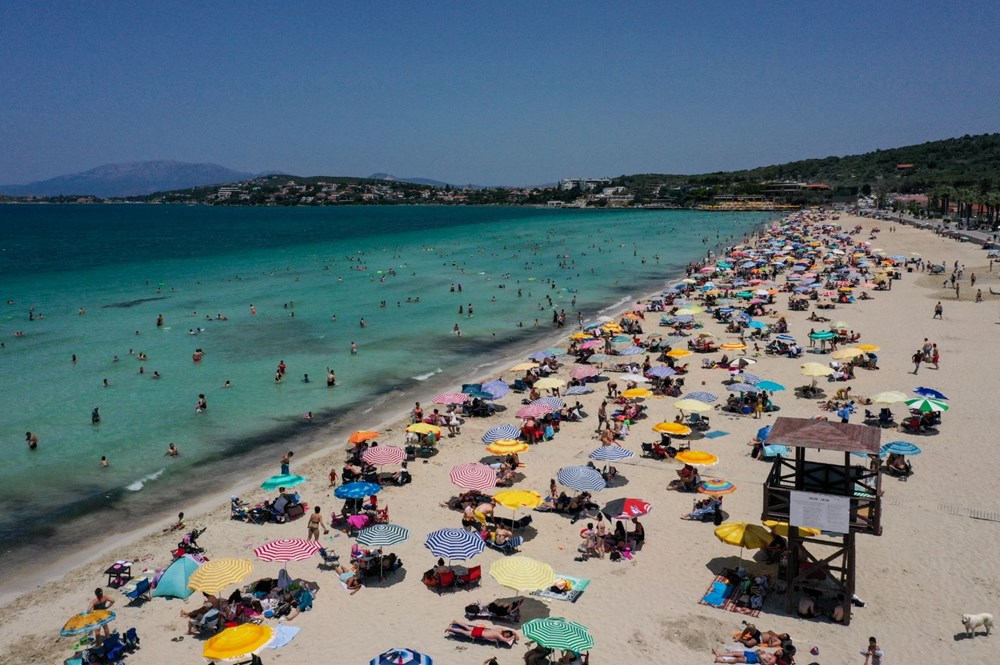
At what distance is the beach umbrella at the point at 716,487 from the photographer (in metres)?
14.5

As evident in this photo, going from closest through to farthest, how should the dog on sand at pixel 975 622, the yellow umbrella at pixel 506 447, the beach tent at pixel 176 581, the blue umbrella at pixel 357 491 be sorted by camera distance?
the dog on sand at pixel 975 622 → the beach tent at pixel 176 581 → the blue umbrella at pixel 357 491 → the yellow umbrella at pixel 506 447

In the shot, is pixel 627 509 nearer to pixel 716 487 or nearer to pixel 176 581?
pixel 716 487

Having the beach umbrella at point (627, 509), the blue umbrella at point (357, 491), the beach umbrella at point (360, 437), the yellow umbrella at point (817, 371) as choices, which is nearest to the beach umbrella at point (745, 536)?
the beach umbrella at point (627, 509)

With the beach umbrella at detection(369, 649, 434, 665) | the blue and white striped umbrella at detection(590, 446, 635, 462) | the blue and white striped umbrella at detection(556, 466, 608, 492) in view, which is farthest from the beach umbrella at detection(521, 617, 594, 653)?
the blue and white striped umbrella at detection(590, 446, 635, 462)

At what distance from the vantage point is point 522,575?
11.0 meters

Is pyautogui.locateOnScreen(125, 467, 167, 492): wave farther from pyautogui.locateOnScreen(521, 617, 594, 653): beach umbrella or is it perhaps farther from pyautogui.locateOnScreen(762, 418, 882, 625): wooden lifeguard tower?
pyautogui.locateOnScreen(762, 418, 882, 625): wooden lifeguard tower

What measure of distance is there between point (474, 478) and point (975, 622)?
9.31 metres

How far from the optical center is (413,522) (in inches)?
582

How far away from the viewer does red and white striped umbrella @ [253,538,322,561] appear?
1194cm

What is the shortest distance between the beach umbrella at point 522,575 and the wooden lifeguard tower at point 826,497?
3.73 meters

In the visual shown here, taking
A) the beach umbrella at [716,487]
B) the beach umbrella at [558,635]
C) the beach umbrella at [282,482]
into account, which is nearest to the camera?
the beach umbrella at [558,635]

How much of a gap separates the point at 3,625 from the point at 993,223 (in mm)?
86150

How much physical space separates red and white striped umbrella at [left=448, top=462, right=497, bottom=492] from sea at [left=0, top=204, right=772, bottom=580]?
6902mm

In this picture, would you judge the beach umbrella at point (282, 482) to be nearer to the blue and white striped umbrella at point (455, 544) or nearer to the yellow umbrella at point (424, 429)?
the yellow umbrella at point (424, 429)
